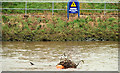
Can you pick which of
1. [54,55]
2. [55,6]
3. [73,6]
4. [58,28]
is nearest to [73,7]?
[73,6]

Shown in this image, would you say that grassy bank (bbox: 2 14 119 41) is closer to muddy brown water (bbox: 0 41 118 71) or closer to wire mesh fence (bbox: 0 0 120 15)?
muddy brown water (bbox: 0 41 118 71)

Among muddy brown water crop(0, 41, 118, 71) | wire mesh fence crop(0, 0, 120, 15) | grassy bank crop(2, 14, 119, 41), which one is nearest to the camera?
Result: muddy brown water crop(0, 41, 118, 71)

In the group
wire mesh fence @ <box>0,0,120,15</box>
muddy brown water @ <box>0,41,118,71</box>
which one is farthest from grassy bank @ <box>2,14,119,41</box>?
wire mesh fence @ <box>0,0,120,15</box>

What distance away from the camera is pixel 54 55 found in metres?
18.1

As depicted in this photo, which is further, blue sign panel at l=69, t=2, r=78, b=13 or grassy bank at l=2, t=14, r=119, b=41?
blue sign panel at l=69, t=2, r=78, b=13

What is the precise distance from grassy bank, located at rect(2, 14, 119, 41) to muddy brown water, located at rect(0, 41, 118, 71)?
1.37 m

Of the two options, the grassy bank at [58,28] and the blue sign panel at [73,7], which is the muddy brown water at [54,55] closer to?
the grassy bank at [58,28]

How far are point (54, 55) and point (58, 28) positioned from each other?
6847 mm

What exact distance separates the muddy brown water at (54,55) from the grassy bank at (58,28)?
1375mm

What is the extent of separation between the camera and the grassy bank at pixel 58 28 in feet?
79.3

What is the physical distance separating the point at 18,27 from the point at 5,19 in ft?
4.83

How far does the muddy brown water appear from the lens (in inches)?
583

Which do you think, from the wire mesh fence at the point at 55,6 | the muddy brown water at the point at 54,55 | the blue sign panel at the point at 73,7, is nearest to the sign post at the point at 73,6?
the blue sign panel at the point at 73,7

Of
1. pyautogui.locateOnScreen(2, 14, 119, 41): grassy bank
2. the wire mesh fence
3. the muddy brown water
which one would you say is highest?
the wire mesh fence
